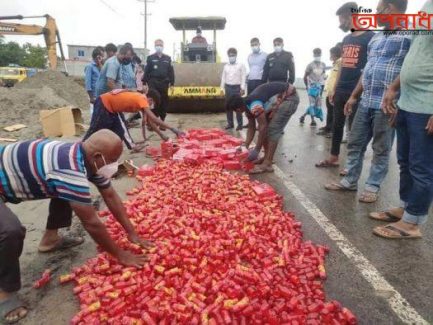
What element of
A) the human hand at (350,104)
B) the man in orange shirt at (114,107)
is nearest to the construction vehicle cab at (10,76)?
the man in orange shirt at (114,107)

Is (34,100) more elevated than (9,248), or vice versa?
(34,100)

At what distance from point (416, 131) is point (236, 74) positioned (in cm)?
761

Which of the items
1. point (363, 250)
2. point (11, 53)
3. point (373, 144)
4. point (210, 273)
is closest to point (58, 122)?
point (373, 144)

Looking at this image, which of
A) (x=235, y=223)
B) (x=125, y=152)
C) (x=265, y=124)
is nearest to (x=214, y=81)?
(x=125, y=152)

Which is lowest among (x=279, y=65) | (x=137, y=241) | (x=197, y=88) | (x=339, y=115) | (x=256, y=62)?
(x=137, y=241)

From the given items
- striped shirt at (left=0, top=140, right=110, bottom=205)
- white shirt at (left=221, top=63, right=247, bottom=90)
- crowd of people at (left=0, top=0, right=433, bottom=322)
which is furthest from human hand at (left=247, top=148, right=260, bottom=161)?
white shirt at (left=221, top=63, right=247, bottom=90)

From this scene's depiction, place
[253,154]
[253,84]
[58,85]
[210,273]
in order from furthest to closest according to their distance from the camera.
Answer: [58,85]
[253,84]
[253,154]
[210,273]

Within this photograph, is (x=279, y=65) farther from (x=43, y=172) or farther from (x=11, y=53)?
(x=11, y=53)

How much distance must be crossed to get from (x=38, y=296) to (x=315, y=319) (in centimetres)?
210

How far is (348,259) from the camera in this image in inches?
134

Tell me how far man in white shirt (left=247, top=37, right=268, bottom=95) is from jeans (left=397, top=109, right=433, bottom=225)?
682 centimetres

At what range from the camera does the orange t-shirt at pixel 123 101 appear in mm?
5457

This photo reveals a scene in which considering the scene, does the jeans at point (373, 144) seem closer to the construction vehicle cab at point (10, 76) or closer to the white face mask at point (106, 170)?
the white face mask at point (106, 170)

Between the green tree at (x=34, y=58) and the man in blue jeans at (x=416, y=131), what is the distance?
64.8 m
